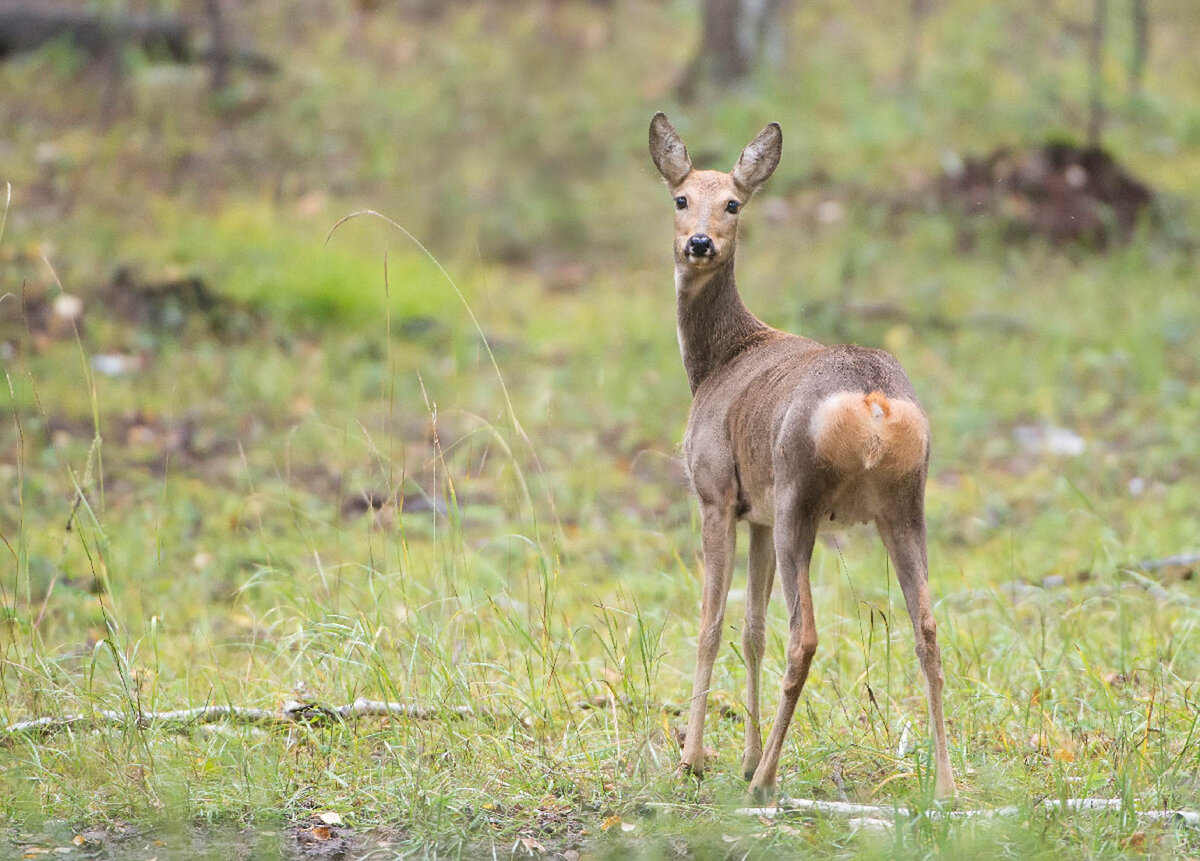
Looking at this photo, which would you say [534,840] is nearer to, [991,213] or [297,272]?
[297,272]

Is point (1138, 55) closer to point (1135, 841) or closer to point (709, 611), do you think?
point (709, 611)

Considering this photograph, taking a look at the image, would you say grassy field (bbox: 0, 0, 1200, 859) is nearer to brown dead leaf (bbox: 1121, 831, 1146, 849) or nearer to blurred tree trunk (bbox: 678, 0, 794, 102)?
brown dead leaf (bbox: 1121, 831, 1146, 849)

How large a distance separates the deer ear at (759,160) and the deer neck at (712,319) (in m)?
0.25

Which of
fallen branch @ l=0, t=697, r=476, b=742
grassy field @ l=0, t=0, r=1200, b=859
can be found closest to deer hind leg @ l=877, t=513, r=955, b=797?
grassy field @ l=0, t=0, r=1200, b=859

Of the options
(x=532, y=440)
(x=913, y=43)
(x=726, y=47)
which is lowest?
(x=532, y=440)

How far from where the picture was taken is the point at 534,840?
141 inches

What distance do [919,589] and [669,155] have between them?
4.91ft

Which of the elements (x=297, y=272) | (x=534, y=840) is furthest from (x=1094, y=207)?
(x=534, y=840)

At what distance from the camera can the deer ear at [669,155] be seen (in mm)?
4160

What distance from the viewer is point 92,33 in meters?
12.3

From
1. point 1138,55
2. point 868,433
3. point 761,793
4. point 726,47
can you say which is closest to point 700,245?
point 868,433

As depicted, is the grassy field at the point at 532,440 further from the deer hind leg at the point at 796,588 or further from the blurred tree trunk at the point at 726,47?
the deer hind leg at the point at 796,588

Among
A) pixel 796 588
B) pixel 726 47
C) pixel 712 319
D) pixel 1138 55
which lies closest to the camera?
pixel 796 588

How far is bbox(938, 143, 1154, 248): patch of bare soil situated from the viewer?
10.2 meters
